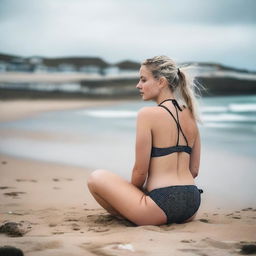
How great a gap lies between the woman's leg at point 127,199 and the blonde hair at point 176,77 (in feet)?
1.46

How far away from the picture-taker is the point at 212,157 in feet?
13.6

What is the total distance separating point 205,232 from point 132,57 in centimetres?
478

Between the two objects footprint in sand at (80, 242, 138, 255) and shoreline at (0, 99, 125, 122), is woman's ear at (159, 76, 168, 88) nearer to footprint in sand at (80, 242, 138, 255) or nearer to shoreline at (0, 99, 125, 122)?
footprint in sand at (80, 242, 138, 255)

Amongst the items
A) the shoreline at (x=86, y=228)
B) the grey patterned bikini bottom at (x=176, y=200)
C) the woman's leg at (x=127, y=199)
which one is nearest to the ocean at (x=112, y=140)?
the shoreline at (x=86, y=228)

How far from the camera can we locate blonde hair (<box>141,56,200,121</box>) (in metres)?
2.08

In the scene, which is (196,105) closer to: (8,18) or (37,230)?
(37,230)

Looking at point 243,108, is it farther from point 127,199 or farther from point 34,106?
point 127,199

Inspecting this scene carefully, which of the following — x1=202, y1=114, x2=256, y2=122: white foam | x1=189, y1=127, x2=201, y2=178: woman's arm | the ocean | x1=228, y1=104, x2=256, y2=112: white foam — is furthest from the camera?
x1=228, y1=104, x2=256, y2=112: white foam

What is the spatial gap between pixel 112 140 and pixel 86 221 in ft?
8.91

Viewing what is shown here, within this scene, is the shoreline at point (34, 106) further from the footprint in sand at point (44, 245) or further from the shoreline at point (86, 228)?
the footprint in sand at point (44, 245)

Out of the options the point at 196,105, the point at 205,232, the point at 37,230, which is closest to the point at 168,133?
the point at 196,105

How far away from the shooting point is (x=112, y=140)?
493 cm

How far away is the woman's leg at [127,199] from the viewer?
198cm

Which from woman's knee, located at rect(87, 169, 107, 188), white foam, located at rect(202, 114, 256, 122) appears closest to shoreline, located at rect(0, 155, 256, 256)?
woman's knee, located at rect(87, 169, 107, 188)
